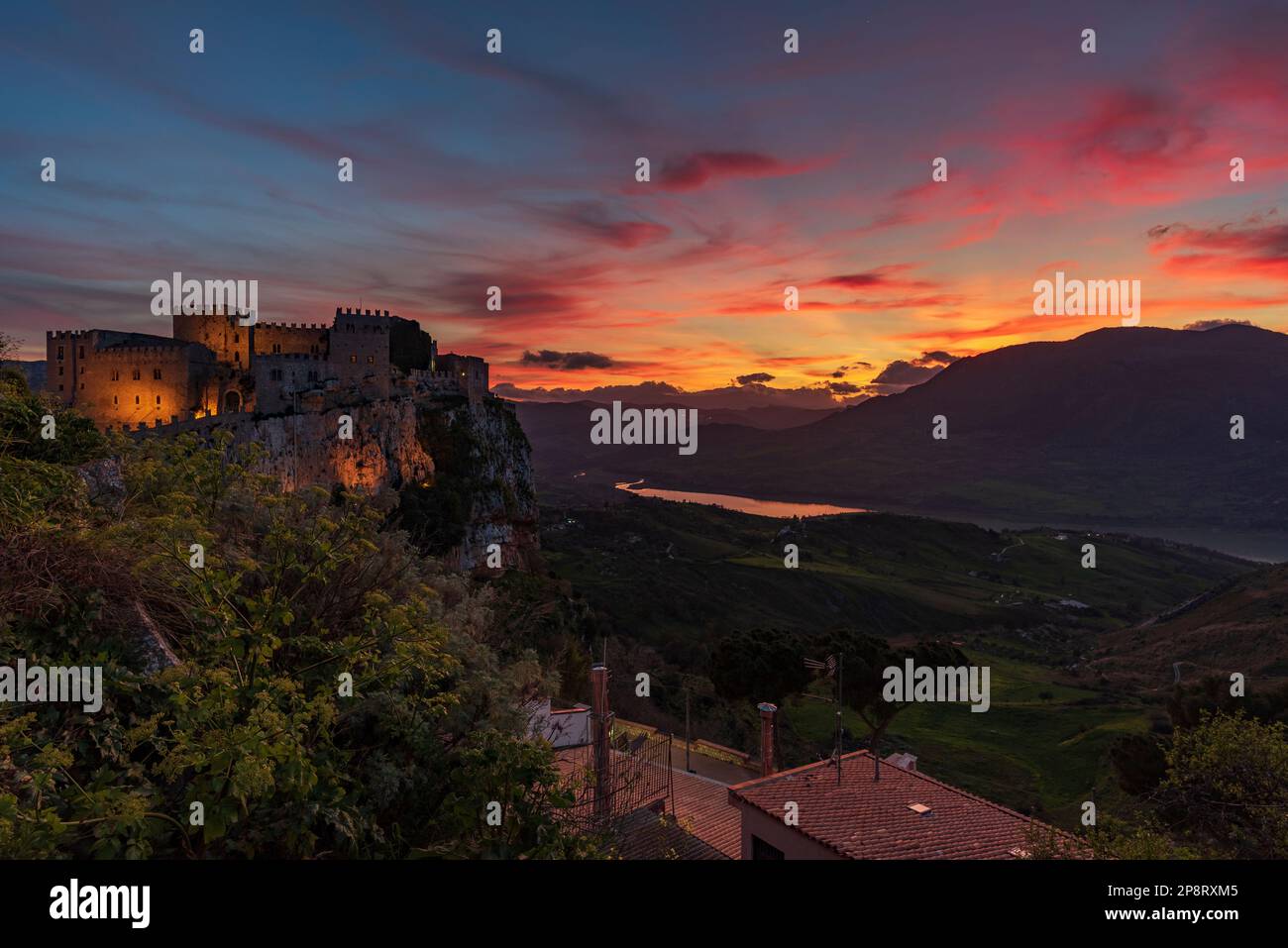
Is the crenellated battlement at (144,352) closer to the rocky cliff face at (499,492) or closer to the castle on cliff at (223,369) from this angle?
the castle on cliff at (223,369)

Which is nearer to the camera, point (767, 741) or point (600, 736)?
point (600, 736)

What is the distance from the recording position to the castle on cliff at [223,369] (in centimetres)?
5897

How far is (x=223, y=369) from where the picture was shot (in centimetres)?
6341

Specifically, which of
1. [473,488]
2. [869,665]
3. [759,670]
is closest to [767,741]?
[759,670]

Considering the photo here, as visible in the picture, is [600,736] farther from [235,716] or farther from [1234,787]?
[1234,787]

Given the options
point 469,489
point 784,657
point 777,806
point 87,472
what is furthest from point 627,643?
point 87,472

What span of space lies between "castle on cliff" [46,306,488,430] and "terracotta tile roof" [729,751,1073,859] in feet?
171

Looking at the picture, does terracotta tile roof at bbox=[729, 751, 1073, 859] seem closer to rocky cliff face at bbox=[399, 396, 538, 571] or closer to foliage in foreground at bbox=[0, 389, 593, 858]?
foliage in foreground at bbox=[0, 389, 593, 858]

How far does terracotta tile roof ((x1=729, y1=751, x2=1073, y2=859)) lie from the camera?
44.8 feet

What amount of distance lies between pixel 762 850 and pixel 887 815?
2.99 meters

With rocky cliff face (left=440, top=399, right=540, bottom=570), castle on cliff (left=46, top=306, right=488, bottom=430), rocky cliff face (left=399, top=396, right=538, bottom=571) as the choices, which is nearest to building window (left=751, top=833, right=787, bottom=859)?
rocky cliff face (left=399, top=396, right=538, bottom=571)

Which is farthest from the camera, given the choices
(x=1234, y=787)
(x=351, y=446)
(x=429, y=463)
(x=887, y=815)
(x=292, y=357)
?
(x=292, y=357)

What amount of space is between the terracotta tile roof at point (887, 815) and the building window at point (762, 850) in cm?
78
